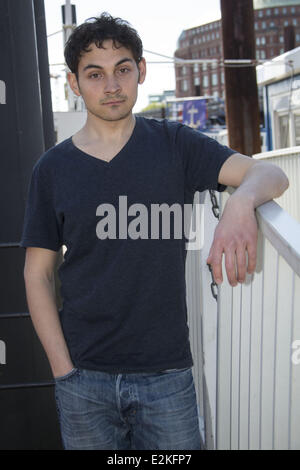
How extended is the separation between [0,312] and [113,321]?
1.04 metres

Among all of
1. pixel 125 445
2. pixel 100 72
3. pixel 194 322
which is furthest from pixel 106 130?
pixel 194 322

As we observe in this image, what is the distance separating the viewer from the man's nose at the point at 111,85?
1.90m

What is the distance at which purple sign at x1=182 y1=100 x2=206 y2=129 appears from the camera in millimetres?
27156

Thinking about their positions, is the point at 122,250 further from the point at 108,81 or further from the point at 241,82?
the point at 241,82

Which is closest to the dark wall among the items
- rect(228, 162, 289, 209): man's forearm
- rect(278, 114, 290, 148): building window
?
rect(228, 162, 289, 209): man's forearm

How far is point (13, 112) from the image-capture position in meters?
2.67

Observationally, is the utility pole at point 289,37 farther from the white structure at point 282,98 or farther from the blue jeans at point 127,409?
the blue jeans at point 127,409

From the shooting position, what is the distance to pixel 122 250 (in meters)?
1.84

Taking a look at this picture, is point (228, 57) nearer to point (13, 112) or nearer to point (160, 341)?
point (13, 112)

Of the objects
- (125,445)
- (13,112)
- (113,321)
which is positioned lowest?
(125,445)

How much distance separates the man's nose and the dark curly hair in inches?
5.1

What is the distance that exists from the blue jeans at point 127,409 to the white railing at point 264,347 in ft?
0.55

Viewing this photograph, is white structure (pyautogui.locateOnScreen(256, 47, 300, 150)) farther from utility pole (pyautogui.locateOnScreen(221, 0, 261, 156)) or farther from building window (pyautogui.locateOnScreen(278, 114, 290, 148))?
utility pole (pyautogui.locateOnScreen(221, 0, 261, 156))

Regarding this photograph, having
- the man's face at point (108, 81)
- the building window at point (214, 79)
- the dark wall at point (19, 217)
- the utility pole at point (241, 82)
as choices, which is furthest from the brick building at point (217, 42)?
the man's face at point (108, 81)
